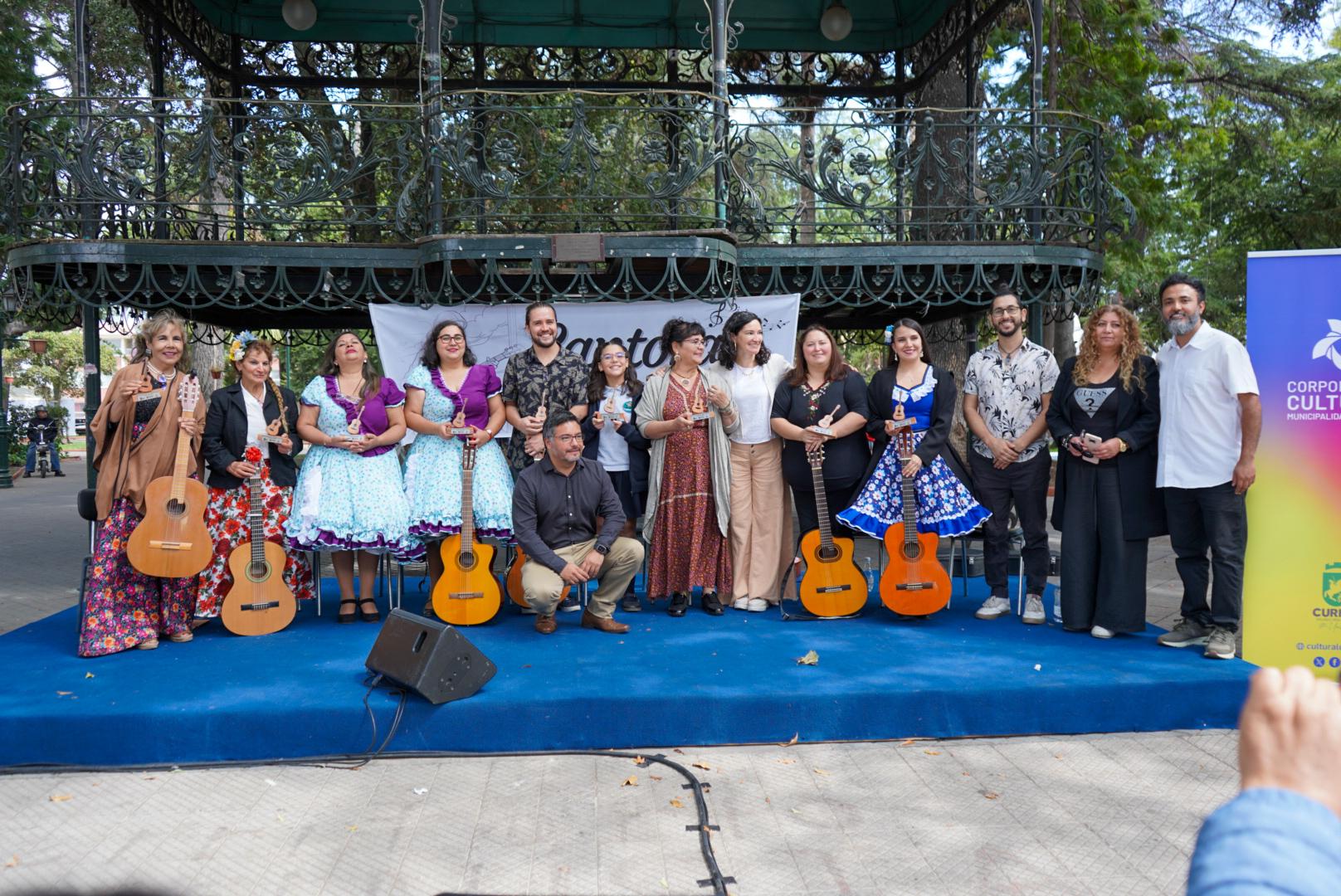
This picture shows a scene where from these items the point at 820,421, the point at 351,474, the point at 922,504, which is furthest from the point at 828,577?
the point at 351,474

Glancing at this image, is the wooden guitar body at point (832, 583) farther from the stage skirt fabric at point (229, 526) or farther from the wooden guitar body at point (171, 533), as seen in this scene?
the wooden guitar body at point (171, 533)

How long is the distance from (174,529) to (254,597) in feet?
2.15

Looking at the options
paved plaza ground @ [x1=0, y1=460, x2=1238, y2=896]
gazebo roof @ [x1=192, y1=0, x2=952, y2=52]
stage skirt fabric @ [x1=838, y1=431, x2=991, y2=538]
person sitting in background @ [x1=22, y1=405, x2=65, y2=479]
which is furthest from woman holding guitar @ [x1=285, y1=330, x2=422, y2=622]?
person sitting in background @ [x1=22, y1=405, x2=65, y2=479]

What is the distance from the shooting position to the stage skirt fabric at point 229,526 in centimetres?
611

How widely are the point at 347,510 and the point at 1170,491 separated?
456 cm

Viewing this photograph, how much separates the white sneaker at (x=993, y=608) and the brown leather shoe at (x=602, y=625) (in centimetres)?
218

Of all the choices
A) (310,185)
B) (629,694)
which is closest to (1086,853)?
(629,694)

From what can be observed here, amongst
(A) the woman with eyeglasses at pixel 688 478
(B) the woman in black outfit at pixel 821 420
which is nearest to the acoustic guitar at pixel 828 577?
(B) the woman in black outfit at pixel 821 420

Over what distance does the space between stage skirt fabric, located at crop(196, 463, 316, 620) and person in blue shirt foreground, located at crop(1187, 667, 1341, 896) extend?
593 centimetres

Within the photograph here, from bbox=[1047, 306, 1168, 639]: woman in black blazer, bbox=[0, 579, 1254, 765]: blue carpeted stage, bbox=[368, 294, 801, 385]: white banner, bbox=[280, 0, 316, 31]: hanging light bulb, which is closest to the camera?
bbox=[0, 579, 1254, 765]: blue carpeted stage

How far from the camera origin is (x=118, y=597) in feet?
18.7

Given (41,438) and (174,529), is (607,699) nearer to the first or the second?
(174,529)

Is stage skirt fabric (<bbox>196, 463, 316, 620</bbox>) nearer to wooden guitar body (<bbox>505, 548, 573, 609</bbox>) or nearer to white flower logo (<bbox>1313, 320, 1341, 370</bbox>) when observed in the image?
wooden guitar body (<bbox>505, 548, 573, 609</bbox>)

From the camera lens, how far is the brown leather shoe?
5984 mm
